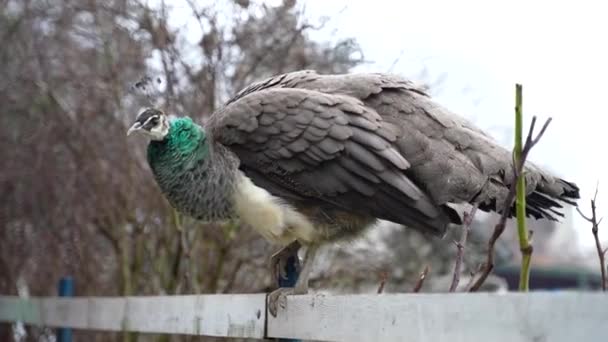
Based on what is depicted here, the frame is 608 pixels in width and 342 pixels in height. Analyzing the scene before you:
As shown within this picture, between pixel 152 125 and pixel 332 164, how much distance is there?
2.02ft

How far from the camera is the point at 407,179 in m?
2.25

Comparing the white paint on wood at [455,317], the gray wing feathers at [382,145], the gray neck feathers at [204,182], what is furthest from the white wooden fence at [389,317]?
the gray wing feathers at [382,145]

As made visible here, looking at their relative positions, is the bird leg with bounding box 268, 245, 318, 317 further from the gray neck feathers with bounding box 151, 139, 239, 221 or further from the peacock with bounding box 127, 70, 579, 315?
the gray neck feathers with bounding box 151, 139, 239, 221

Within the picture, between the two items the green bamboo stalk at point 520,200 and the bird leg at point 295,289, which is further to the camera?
the bird leg at point 295,289

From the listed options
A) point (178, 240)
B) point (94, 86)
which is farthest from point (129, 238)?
point (94, 86)

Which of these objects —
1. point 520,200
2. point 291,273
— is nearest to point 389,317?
point 520,200

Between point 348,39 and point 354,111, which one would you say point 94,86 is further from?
point 354,111

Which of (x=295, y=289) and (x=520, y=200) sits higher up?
(x=520, y=200)

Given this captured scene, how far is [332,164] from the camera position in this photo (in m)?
2.31

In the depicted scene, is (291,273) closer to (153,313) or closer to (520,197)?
(153,313)

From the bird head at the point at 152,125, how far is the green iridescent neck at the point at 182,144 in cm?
3

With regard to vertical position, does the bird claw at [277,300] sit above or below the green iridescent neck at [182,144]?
below

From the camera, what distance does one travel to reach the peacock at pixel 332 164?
2.23m

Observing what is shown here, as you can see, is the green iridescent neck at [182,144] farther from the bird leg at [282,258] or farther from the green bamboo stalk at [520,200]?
the green bamboo stalk at [520,200]
